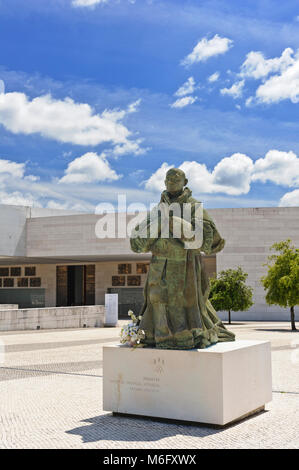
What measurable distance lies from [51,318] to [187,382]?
731 inches

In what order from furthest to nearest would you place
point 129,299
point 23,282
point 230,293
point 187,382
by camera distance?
point 23,282 < point 129,299 < point 230,293 < point 187,382

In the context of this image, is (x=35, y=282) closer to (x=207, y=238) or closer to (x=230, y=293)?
(x=230, y=293)

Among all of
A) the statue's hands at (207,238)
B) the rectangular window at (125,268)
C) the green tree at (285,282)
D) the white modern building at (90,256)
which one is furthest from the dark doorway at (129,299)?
the statue's hands at (207,238)

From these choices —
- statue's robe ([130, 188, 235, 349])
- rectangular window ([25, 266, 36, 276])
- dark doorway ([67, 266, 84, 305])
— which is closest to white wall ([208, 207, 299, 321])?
dark doorway ([67, 266, 84, 305])

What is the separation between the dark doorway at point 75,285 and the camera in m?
43.2

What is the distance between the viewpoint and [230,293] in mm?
29141

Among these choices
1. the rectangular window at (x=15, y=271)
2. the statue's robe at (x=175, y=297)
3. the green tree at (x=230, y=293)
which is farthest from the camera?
the rectangular window at (x=15, y=271)

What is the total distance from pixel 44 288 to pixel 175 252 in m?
38.7

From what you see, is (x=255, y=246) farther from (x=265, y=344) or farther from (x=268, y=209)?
(x=265, y=344)

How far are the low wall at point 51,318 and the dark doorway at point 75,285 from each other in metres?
15.7

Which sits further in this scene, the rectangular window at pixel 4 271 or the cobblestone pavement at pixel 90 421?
the rectangular window at pixel 4 271

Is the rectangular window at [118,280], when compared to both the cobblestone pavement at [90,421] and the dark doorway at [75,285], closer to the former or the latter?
the dark doorway at [75,285]

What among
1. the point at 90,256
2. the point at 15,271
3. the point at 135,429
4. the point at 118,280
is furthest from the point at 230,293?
the point at 15,271

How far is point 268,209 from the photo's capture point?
3331 centimetres
